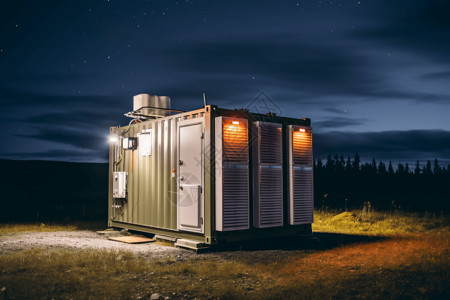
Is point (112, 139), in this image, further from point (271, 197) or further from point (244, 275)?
point (244, 275)

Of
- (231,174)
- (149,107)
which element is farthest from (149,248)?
(149,107)

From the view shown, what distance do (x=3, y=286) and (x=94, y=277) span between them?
1247 millimetres

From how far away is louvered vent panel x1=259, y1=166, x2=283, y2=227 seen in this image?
31.0 feet

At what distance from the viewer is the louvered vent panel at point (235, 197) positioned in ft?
29.1

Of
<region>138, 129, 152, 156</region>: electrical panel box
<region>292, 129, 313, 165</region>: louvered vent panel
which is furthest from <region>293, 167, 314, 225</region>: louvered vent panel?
<region>138, 129, 152, 156</region>: electrical panel box

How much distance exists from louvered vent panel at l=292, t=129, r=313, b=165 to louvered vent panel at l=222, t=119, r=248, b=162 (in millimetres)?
1508

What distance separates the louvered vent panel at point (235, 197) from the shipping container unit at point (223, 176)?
0.02 meters

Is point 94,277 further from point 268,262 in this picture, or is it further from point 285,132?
point 285,132

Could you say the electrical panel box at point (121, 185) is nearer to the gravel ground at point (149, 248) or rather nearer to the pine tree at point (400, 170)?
the gravel ground at point (149, 248)

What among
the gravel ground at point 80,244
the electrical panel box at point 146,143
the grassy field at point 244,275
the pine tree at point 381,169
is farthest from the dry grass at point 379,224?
the pine tree at point 381,169

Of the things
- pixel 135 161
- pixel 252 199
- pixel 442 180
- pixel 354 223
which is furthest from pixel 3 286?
pixel 442 180

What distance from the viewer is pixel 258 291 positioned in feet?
18.3

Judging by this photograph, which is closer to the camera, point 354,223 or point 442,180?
point 354,223

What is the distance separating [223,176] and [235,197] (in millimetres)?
571
